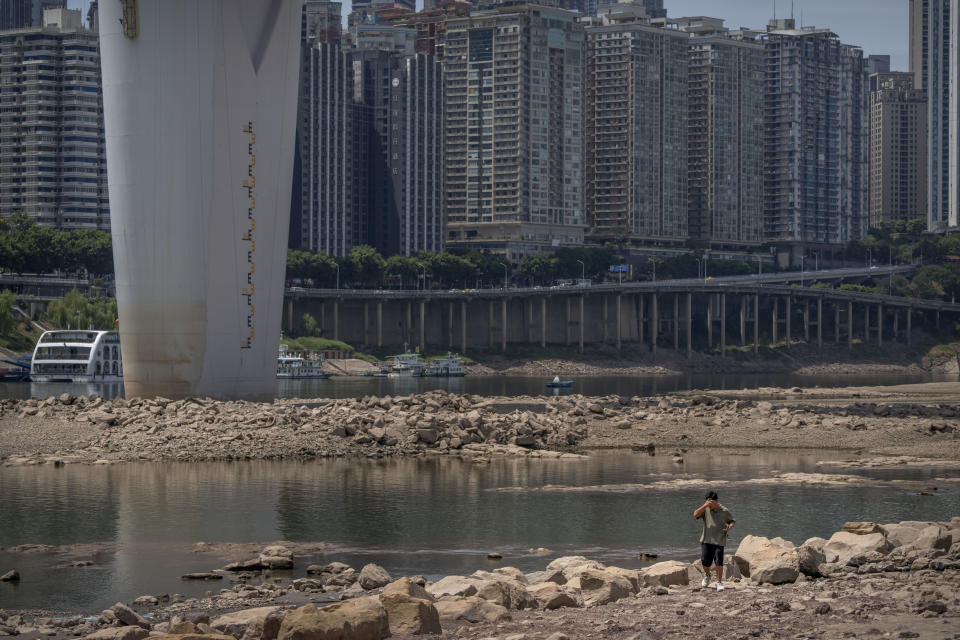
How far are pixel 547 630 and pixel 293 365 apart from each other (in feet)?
406

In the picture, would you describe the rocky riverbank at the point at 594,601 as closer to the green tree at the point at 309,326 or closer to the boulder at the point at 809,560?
the boulder at the point at 809,560

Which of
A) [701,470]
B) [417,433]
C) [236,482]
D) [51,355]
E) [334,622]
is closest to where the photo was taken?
[334,622]

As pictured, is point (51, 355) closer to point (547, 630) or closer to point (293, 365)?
point (293, 365)

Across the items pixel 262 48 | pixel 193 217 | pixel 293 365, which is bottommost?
pixel 293 365

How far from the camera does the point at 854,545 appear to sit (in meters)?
29.7

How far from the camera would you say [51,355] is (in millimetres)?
124250

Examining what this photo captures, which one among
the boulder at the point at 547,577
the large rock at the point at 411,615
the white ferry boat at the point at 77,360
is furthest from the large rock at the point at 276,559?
the white ferry boat at the point at 77,360

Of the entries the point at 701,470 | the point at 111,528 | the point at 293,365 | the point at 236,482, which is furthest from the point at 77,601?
the point at 293,365

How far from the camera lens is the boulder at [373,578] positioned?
2897cm

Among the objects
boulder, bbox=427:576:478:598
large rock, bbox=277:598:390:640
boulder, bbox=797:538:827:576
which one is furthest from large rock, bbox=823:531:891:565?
large rock, bbox=277:598:390:640

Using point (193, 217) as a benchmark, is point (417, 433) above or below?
below

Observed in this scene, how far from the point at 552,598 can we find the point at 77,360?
10413 centimetres

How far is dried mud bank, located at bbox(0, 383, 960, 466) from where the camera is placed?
54375mm

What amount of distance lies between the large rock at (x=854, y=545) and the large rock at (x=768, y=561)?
36.6 inches
